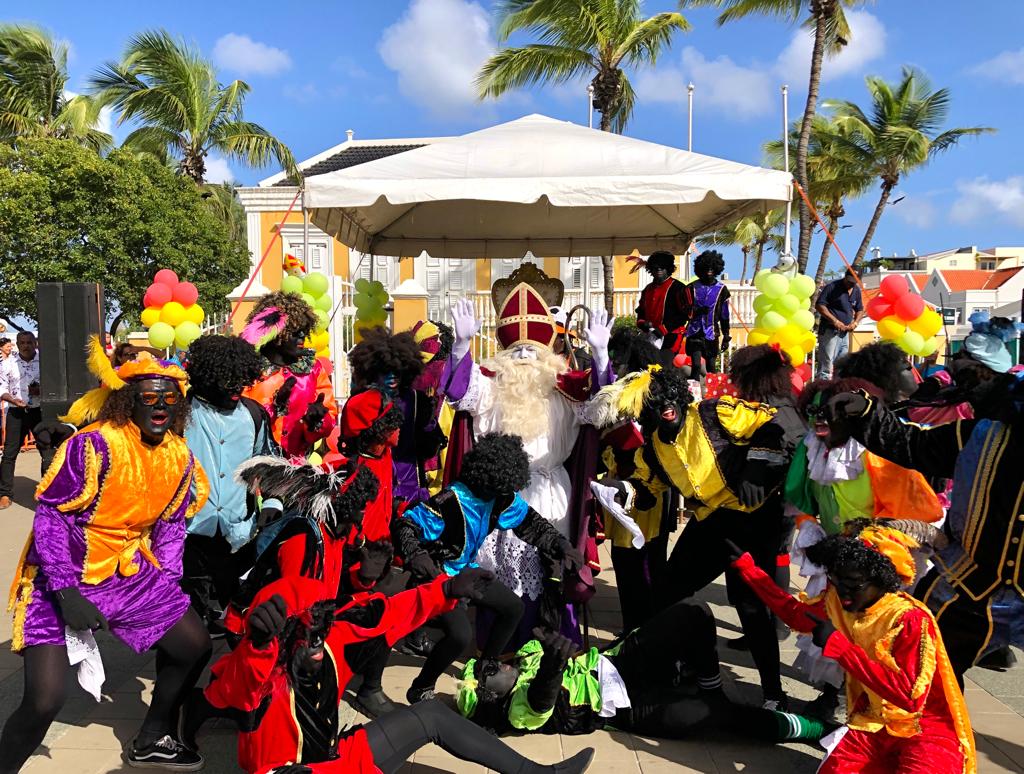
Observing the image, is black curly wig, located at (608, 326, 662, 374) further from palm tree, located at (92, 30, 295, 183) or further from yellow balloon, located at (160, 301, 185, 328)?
palm tree, located at (92, 30, 295, 183)

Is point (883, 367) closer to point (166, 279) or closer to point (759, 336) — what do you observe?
point (759, 336)

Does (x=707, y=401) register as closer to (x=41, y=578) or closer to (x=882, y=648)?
(x=882, y=648)

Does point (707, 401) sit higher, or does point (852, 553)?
point (707, 401)

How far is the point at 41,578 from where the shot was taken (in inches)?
122

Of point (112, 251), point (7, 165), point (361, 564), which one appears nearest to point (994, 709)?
point (361, 564)

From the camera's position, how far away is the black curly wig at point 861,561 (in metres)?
2.84

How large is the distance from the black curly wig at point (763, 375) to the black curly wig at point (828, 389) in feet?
1.02

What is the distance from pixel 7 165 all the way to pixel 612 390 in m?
20.9

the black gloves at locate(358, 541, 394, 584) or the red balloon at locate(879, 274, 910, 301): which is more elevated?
the red balloon at locate(879, 274, 910, 301)

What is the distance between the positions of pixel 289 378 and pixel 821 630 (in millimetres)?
3580

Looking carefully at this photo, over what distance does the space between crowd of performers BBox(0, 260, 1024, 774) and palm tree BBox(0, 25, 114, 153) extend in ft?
74.7

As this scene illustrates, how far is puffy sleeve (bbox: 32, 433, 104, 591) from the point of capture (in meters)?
3.02

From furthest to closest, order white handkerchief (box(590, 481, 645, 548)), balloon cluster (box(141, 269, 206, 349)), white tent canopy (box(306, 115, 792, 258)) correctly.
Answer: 1. balloon cluster (box(141, 269, 206, 349))
2. white tent canopy (box(306, 115, 792, 258))
3. white handkerchief (box(590, 481, 645, 548))

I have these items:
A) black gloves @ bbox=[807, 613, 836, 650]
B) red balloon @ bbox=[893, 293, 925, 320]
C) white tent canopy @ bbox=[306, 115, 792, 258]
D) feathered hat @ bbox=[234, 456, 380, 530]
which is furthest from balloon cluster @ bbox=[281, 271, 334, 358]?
black gloves @ bbox=[807, 613, 836, 650]
